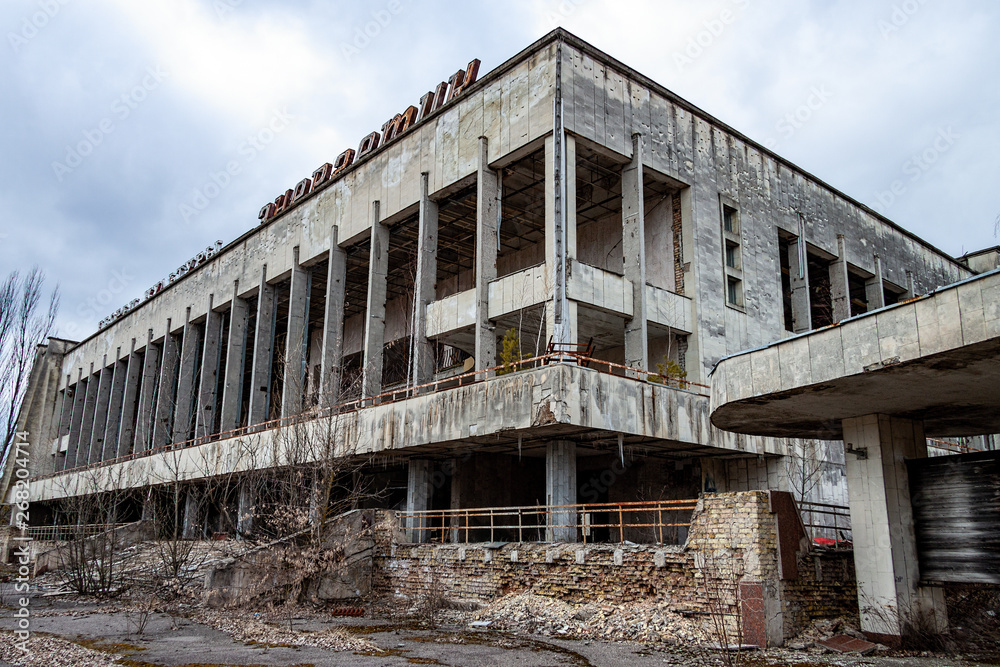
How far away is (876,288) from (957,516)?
986 inches

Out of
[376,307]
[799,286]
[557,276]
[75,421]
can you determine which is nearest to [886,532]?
[557,276]

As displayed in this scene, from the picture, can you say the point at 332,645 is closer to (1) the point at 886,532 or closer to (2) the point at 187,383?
(1) the point at 886,532

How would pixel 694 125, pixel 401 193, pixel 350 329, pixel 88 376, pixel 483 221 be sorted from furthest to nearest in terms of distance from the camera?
pixel 88 376
pixel 350 329
pixel 401 193
pixel 694 125
pixel 483 221

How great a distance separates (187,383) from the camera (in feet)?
150

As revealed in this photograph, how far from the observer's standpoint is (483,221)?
27.0 metres

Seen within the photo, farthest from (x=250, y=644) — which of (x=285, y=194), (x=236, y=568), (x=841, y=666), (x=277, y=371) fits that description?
(x=285, y=194)

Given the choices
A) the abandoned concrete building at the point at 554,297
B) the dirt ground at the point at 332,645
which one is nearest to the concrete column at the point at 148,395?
the abandoned concrete building at the point at 554,297

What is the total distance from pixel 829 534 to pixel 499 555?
14.7 metres

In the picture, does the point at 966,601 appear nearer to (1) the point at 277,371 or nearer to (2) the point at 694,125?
(2) the point at 694,125

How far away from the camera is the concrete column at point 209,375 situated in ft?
141

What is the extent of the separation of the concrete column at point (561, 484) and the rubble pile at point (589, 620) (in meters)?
3.89

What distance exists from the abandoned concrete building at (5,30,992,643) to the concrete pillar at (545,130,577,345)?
0.34 ft

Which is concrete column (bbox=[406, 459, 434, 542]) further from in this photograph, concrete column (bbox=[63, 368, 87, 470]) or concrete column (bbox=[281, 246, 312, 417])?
concrete column (bbox=[63, 368, 87, 470])

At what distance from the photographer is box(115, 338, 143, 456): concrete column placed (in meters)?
52.3
